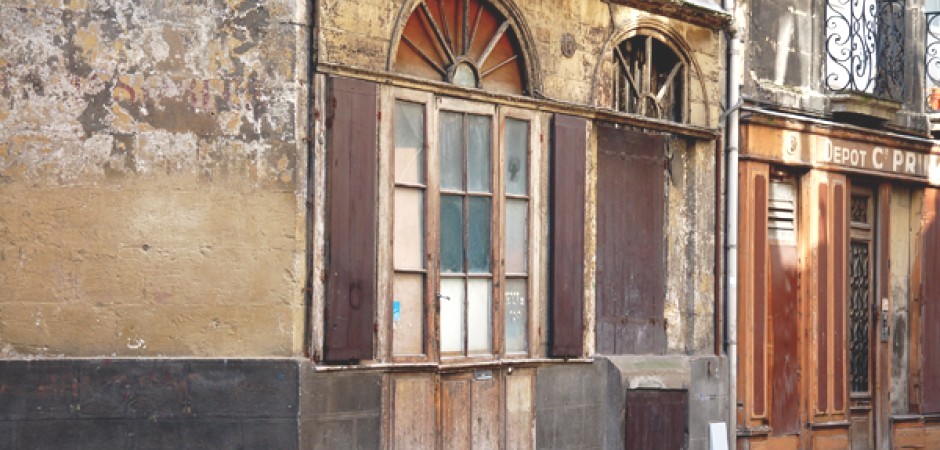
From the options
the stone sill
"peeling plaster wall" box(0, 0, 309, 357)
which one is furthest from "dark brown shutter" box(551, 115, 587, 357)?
the stone sill

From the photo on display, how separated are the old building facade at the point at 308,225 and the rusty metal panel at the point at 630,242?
0.10 m

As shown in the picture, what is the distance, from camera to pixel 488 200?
45.4 feet

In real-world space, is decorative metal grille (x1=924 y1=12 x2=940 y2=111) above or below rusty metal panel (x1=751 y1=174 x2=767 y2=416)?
above

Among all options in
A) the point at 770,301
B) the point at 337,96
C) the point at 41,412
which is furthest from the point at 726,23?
the point at 41,412

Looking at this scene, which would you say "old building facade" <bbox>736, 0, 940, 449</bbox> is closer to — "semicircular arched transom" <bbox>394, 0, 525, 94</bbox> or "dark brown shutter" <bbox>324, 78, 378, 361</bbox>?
"semicircular arched transom" <bbox>394, 0, 525, 94</bbox>

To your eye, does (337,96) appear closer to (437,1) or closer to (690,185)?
(437,1)

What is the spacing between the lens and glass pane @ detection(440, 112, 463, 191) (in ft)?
44.1

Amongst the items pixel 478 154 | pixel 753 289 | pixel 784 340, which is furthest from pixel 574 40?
pixel 784 340

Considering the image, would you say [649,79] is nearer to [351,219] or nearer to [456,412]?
[456,412]

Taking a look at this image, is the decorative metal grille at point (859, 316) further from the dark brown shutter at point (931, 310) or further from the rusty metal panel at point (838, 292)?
the dark brown shutter at point (931, 310)

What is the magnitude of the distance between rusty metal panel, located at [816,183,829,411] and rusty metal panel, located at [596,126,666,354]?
2.69 metres

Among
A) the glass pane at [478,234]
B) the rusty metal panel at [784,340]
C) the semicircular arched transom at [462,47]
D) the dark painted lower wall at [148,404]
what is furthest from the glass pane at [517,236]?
the rusty metal panel at [784,340]

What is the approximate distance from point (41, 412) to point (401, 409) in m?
2.85

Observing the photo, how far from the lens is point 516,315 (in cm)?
1416
